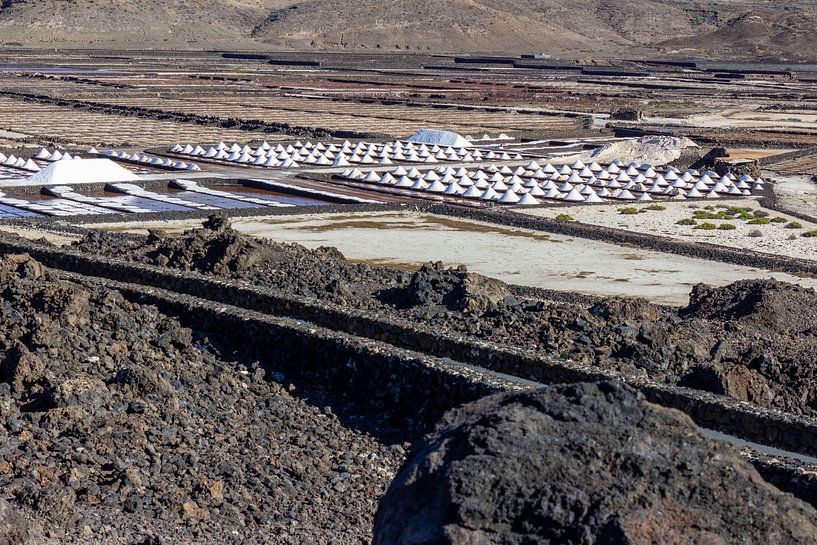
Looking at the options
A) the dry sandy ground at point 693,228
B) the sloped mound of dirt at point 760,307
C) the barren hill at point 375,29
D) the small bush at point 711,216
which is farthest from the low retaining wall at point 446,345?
the barren hill at point 375,29

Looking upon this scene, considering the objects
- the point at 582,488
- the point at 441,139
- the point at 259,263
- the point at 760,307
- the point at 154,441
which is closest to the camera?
the point at 582,488

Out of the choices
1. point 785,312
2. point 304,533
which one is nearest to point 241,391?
point 304,533

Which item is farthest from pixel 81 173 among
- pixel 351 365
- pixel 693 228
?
pixel 351 365

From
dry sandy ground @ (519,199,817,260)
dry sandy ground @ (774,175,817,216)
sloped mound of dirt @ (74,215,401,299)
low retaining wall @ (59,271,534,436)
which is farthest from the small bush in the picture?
low retaining wall @ (59,271,534,436)

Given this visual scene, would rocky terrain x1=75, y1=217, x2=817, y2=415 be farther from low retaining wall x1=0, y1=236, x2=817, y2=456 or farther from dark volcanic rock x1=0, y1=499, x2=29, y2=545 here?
dark volcanic rock x1=0, y1=499, x2=29, y2=545

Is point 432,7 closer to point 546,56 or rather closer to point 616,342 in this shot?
point 546,56

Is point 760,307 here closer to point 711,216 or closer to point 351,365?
point 351,365
